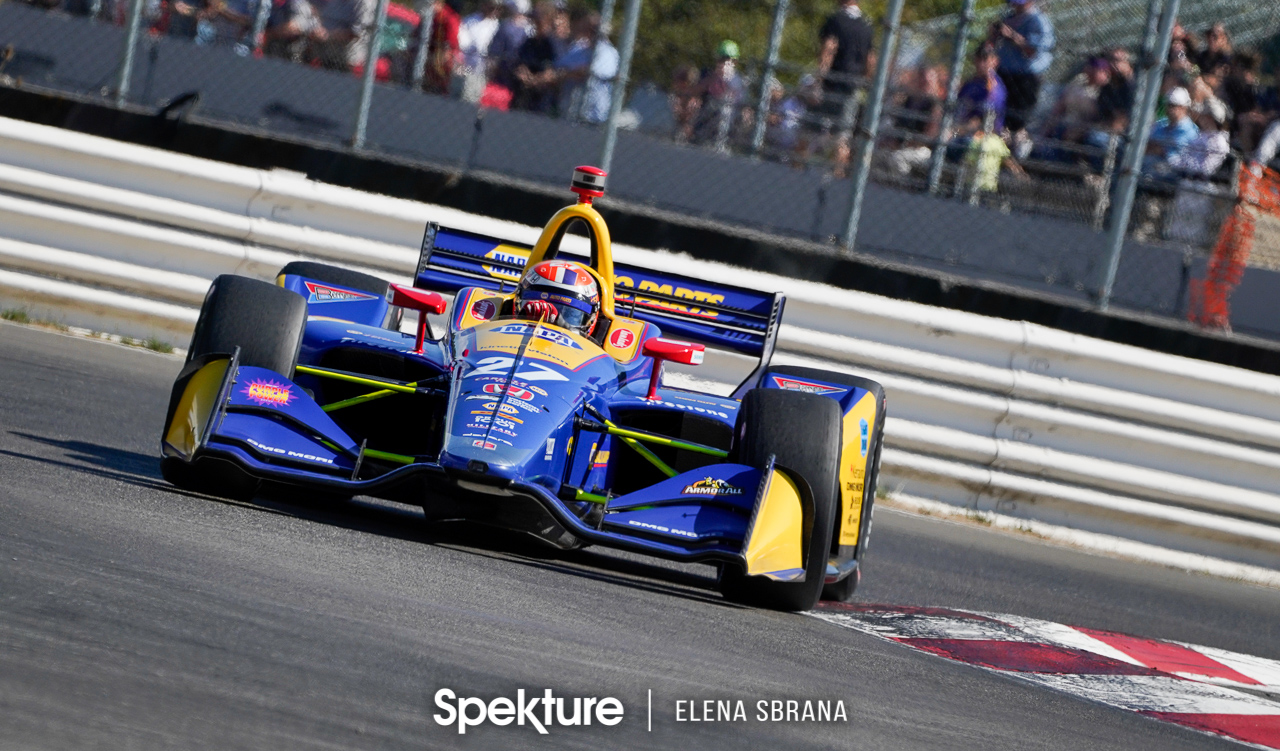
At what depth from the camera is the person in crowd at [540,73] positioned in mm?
10164

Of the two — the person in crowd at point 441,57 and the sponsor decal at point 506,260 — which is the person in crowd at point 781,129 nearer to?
the person in crowd at point 441,57

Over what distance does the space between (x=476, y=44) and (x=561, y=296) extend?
4.89m

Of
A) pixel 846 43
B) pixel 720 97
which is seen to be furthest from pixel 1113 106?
pixel 720 97

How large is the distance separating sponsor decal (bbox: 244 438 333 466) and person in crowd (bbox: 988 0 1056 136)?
18.5 ft

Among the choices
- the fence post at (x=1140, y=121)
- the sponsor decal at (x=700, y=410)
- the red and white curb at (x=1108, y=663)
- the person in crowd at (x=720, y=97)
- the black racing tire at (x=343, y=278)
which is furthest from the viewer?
the person in crowd at (x=720, y=97)

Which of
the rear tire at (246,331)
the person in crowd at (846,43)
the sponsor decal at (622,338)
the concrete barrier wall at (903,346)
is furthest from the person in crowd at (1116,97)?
the rear tire at (246,331)

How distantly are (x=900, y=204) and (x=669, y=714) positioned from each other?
21.7ft

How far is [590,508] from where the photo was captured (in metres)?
6.01

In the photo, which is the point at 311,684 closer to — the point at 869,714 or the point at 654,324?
the point at 869,714

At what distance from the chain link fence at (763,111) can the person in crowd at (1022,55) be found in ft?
0.05

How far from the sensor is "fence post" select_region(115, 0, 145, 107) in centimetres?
1008

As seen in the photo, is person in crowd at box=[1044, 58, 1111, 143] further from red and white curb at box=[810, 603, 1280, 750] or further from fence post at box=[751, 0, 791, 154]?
red and white curb at box=[810, 603, 1280, 750]

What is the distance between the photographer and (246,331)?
6172 mm

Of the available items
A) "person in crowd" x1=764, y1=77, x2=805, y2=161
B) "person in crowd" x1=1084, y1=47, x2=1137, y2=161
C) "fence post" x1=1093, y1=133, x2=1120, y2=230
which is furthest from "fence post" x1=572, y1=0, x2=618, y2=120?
"fence post" x1=1093, y1=133, x2=1120, y2=230
